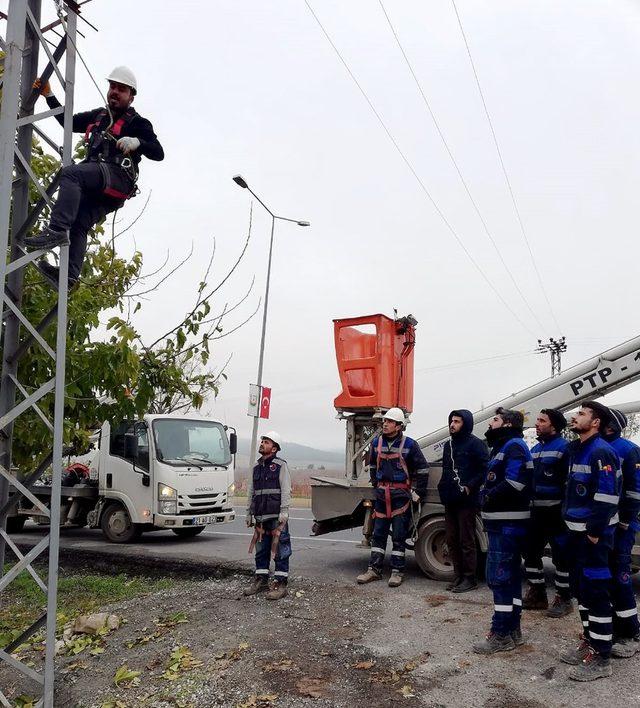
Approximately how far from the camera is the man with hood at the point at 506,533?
525 centimetres

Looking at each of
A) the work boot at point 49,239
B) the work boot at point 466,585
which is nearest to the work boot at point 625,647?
the work boot at point 466,585

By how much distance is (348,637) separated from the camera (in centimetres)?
570

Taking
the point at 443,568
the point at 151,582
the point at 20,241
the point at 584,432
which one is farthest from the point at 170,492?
the point at 584,432

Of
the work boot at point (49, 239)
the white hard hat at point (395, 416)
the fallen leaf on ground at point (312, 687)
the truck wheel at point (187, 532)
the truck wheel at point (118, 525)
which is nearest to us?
the work boot at point (49, 239)

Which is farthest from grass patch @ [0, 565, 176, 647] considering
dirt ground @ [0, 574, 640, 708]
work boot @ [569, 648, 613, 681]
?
work boot @ [569, 648, 613, 681]

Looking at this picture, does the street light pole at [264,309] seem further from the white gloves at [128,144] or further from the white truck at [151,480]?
the white gloves at [128,144]

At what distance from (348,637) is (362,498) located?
254cm

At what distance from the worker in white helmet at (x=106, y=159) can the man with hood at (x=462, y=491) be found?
13.7 ft

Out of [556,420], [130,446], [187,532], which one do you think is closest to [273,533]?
[556,420]

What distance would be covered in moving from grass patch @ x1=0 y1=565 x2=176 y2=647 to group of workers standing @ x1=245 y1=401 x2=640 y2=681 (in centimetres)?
182

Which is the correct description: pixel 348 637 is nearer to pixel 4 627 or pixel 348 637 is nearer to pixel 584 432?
pixel 584 432

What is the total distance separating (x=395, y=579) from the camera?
732 centimetres

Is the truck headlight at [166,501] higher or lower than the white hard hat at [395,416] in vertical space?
lower

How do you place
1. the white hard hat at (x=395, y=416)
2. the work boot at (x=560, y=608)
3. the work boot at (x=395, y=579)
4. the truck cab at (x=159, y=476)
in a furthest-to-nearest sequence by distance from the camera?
the truck cab at (x=159, y=476)
the white hard hat at (x=395, y=416)
the work boot at (x=395, y=579)
the work boot at (x=560, y=608)
